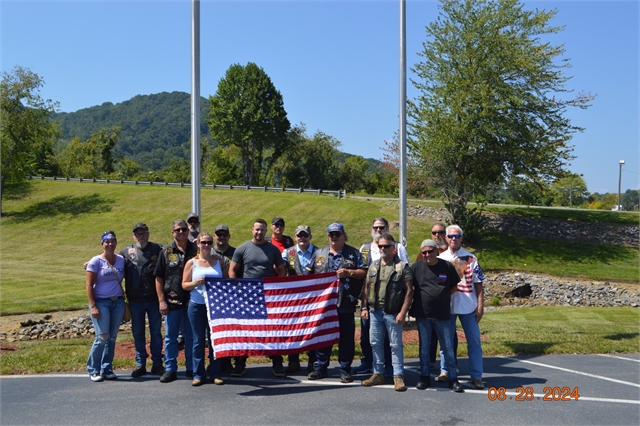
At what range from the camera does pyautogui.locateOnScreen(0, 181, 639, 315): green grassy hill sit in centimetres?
2799

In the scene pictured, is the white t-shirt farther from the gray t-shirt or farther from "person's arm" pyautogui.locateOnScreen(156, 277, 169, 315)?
"person's arm" pyautogui.locateOnScreen(156, 277, 169, 315)

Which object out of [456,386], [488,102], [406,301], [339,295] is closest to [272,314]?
[339,295]

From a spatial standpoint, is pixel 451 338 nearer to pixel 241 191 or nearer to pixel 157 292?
pixel 157 292

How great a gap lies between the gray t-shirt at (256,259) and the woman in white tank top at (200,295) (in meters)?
0.39

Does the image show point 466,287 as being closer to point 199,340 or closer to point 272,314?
point 272,314

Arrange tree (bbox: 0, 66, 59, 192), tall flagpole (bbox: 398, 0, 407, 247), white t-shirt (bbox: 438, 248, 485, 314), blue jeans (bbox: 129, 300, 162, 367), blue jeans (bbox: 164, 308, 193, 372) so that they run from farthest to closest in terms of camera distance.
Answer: tree (bbox: 0, 66, 59, 192) → tall flagpole (bbox: 398, 0, 407, 247) → blue jeans (bbox: 129, 300, 162, 367) → blue jeans (bbox: 164, 308, 193, 372) → white t-shirt (bbox: 438, 248, 485, 314)

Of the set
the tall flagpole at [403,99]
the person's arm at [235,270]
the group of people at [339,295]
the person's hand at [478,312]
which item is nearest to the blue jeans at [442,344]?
the group of people at [339,295]

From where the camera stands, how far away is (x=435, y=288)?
7.87 metres

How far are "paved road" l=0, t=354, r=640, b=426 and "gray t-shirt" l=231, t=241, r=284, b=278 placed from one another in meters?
1.52

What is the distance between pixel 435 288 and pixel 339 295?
1.43 meters

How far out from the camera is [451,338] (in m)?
8.03

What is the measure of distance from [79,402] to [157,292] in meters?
1.74

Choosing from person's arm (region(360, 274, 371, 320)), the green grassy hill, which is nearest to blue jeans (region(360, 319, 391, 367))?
person's arm (region(360, 274, 371, 320))

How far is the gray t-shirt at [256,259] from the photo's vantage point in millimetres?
8477
